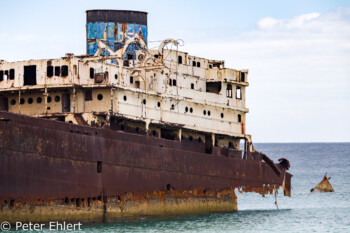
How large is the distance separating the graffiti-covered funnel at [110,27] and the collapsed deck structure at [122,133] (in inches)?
1.7

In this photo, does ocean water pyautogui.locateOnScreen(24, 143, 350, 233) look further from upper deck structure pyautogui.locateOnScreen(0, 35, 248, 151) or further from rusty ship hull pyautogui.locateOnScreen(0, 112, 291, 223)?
upper deck structure pyautogui.locateOnScreen(0, 35, 248, 151)

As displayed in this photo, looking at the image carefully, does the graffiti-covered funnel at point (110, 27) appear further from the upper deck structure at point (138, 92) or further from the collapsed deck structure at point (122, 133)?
the upper deck structure at point (138, 92)

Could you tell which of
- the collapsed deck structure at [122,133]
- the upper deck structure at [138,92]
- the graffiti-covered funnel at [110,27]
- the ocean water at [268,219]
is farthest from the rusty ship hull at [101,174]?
the graffiti-covered funnel at [110,27]

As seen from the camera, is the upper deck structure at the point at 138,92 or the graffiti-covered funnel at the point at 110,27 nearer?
the upper deck structure at the point at 138,92

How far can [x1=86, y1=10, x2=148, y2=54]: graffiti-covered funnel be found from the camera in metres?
40.4

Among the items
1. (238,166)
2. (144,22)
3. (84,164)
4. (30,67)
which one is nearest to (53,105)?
(30,67)

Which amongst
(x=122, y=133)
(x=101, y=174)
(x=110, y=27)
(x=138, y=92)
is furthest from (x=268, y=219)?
(x=110, y=27)

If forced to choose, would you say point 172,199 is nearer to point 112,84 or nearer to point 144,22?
point 112,84

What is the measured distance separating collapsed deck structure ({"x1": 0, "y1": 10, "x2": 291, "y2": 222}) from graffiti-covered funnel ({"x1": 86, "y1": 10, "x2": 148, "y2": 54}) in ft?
0.14

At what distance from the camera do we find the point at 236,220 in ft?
129

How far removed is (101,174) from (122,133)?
6.52ft

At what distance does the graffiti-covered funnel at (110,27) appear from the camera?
A: 40.4m

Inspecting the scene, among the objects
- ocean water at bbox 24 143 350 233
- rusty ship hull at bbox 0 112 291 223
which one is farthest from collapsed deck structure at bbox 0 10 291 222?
ocean water at bbox 24 143 350 233

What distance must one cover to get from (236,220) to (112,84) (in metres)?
8.33
